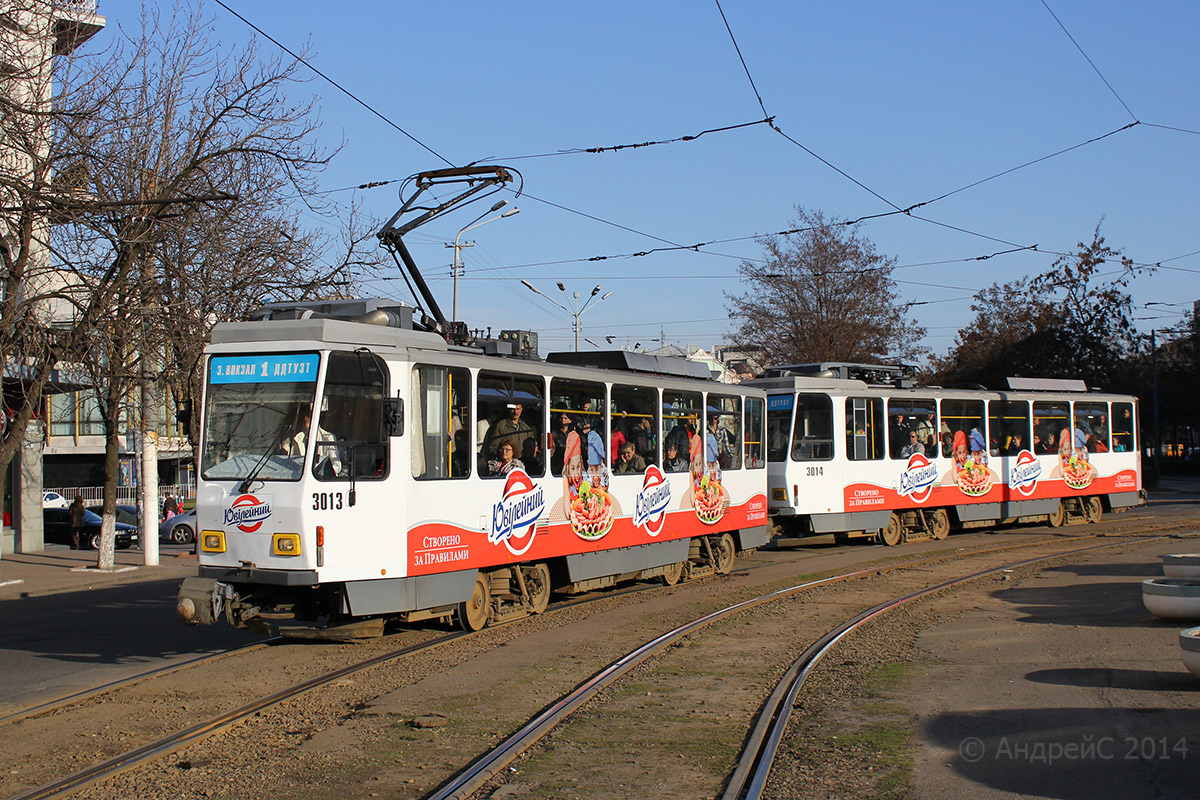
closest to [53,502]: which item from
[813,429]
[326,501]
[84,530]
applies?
[84,530]

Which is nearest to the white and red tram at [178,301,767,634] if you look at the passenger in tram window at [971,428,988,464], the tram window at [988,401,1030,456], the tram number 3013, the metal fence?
the tram number 3013

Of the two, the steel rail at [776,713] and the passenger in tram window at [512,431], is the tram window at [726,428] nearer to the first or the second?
the steel rail at [776,713]

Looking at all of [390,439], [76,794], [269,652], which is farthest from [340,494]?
[76,794]

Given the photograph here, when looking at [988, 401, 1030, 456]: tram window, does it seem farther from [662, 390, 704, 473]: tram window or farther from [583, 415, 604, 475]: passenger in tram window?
[583, 415, 604, 475]: passenger in tram window

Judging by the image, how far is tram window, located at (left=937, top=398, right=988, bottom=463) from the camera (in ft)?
73.0

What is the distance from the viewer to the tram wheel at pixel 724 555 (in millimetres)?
16656

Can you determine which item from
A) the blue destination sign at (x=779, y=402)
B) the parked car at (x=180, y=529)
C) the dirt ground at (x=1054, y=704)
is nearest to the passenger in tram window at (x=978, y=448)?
the blue destination sign at (x=779, y=402)

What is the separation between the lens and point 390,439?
31.5ft

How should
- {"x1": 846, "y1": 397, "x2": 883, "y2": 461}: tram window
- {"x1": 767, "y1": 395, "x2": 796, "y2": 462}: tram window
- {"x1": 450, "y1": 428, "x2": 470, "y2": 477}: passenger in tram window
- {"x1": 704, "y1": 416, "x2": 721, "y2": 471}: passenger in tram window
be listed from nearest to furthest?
{"x1": 450, "y1": 428, "x2": 470, "y2": 477}: passenger in tram window → {"x1": 704, "y1": 416, "x2": 721, "y2": 471}: passenger in tram window → {"x1": 767, "y1": 395, "x2": 796, "y2": 462}: tram window → {"x1": 846, "y1": 397, "x2": 883, "y2": 461}: tram window

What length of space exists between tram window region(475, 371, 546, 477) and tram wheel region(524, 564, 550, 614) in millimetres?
1224

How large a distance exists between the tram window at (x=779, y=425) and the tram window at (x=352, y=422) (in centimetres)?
1132

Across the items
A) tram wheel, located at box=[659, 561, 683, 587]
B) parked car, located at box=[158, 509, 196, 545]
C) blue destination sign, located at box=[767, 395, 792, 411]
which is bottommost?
parked car, located at box=[158, 509, 196, 545]

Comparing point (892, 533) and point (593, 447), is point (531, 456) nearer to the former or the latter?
point (593, 447)

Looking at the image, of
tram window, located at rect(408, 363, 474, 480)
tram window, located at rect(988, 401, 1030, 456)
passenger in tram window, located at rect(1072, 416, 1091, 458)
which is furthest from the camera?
passenger in tram window, located at rect(1072, 416, 1091, 458)
